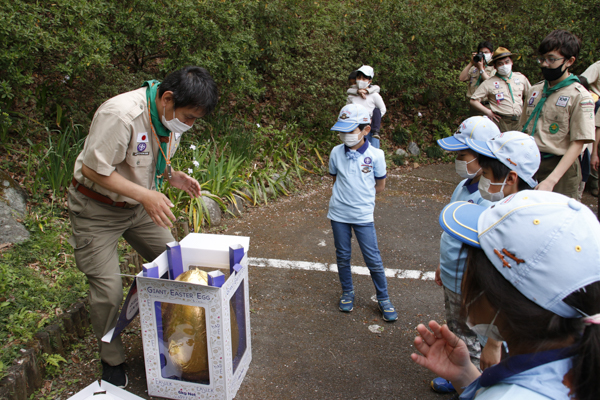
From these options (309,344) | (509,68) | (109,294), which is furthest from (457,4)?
(109,294)

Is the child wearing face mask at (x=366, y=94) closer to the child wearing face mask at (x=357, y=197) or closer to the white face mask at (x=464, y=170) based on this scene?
the child wearing face mask at (x=357, y=197)

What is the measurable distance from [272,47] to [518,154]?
18.0 ft

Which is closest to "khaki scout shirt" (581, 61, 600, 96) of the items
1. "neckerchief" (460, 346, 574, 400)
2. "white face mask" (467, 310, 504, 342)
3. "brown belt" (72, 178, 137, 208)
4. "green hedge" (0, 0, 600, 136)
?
"green hedge" (0, 0, 600, 136)

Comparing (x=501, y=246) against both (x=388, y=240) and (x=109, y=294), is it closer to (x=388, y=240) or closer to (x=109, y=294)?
(x=109, y=294)

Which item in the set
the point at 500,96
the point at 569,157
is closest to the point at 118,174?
the point at 569,157

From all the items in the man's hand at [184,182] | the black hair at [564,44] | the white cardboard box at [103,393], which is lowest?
the white cardboard box at [103,393]

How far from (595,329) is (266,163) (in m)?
5.74

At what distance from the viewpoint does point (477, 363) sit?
97.1 inches

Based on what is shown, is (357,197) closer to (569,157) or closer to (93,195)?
(569,157)

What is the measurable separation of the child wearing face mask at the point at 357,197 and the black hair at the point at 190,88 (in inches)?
47.0

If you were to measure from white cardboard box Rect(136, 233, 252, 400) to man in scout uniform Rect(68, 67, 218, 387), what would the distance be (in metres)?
0.29

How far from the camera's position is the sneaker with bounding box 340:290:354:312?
3.48 m

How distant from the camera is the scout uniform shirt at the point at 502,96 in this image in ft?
19.2

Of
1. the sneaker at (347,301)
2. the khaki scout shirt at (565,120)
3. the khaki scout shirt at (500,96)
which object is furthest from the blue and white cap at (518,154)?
the khaki scout shirt at (500,96)
